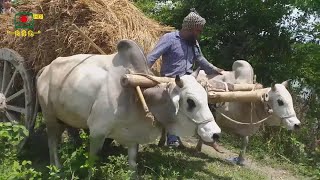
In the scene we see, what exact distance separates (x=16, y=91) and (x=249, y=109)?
277 cm

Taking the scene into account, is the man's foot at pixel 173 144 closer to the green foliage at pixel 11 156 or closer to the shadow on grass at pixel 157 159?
the shadow on grass at pixel 157 159

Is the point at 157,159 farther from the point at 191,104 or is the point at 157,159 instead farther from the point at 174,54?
the point at 191,104

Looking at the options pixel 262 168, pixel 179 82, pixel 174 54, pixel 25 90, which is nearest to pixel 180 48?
pixel 174 54

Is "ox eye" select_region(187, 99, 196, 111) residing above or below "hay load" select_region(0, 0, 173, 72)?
below

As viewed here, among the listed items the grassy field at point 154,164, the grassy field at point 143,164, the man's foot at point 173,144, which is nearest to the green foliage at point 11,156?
the grassy field at point 143,164

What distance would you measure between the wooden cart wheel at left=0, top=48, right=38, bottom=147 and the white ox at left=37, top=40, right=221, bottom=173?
1.90 feet

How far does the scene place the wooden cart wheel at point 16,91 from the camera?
Answer: 5031 millimetres

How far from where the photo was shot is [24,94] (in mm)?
5242

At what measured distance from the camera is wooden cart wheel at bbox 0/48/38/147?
5.03m

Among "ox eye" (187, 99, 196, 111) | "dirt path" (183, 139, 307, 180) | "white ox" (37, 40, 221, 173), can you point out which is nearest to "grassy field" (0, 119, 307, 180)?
"dirt path" (183, 139, 307, 180)

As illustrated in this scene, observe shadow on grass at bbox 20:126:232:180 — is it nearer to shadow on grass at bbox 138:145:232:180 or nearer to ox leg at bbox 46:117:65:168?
shadow on grass at bbox 138:145:232:180

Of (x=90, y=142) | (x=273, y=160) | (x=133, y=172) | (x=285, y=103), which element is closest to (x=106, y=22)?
(x=90, y=142)

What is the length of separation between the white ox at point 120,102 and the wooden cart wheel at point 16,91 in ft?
1.90

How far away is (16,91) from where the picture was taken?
5.50 metres
